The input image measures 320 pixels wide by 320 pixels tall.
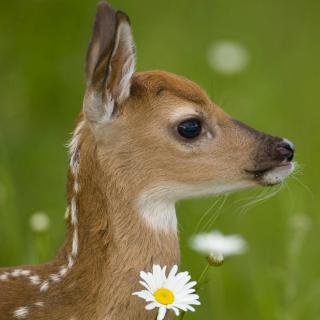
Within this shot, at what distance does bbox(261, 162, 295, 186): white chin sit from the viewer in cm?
443

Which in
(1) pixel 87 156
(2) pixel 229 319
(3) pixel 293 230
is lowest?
(2) pixel 229 319

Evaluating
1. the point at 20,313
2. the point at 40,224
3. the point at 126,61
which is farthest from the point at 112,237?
the point at 40,224

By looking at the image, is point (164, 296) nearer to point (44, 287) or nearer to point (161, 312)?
point (161, 312)

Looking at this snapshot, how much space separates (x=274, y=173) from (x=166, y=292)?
697 mm

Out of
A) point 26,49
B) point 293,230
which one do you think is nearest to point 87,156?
point 293,230

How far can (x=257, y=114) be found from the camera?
25.1 ft

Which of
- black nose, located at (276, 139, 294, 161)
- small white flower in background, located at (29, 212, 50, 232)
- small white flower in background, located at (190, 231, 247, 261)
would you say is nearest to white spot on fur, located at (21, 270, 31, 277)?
small white flower in background, located at (29, 212, 50, 232)

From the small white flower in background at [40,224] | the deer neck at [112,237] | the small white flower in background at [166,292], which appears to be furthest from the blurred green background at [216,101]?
the small white flower in background at [166,292]

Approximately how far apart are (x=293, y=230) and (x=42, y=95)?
2.66m

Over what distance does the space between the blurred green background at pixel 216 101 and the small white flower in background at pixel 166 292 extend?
3.50ft

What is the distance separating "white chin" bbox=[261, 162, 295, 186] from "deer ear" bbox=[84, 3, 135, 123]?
58 cm

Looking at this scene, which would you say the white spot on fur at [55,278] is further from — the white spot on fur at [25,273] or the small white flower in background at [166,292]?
the small white flower in background at [166,292]

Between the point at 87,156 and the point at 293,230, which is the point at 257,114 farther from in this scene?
the point at 87,156

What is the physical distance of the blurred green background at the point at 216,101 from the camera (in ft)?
19.4
